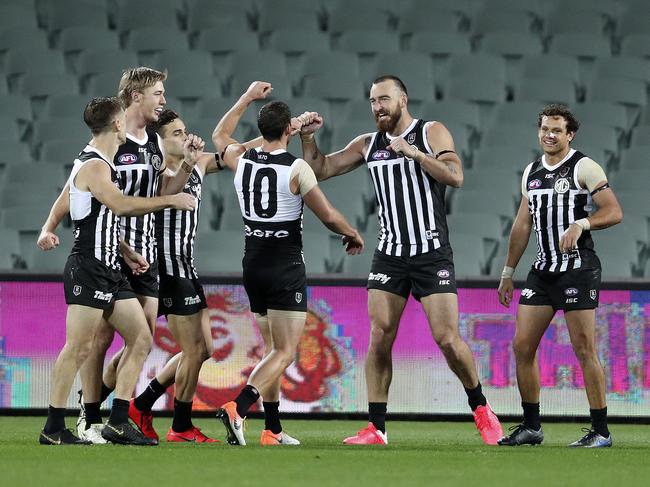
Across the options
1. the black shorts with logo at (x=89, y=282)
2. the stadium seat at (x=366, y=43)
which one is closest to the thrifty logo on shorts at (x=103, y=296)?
the black shorts with logo at (x=89, y=282)

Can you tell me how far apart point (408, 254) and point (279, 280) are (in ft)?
2.67

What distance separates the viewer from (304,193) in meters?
7.15

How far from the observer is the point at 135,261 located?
712 cm

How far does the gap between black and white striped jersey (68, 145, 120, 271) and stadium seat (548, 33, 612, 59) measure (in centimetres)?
797

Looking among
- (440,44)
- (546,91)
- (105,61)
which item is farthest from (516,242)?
(105,61)

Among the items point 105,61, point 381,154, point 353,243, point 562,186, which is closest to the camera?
point 353,243

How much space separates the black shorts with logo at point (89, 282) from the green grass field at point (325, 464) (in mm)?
768

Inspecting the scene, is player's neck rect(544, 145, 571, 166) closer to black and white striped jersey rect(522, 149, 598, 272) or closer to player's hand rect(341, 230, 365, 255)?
black and white striped jersey rect(522, 149, 598, 272)

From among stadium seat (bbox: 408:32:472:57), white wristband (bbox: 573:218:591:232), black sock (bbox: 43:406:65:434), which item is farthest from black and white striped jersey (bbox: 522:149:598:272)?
stadium seat (bbox: 408:32:472:57)

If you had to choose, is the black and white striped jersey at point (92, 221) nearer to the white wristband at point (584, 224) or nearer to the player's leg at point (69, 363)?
the player's leg at point (69, 363)

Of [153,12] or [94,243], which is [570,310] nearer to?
[94,243]

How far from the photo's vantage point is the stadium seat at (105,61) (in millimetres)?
13352

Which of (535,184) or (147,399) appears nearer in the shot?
(535,184)

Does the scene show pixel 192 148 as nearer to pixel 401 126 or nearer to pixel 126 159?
pixel 126 159
